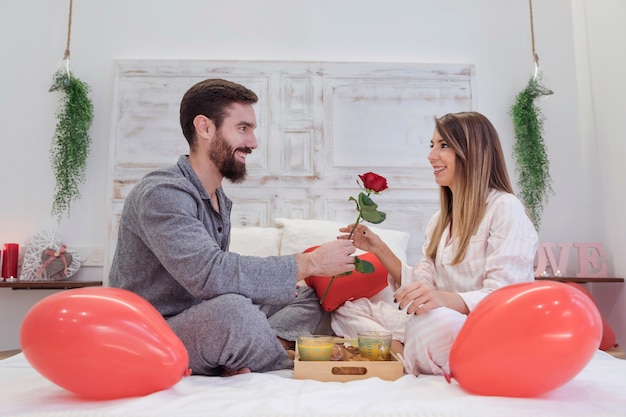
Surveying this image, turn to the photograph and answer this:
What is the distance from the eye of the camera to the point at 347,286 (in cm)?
213

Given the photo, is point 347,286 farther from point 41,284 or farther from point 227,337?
point 41,284

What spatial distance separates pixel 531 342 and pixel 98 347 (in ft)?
3.15

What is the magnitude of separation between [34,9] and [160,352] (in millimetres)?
2943

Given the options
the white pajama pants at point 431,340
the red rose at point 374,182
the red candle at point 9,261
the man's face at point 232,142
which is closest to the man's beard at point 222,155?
the man's face at point 232,142

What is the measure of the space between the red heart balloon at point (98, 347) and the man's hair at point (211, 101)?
0.86 m

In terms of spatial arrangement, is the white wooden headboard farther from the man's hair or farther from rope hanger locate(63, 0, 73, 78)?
the man's hair

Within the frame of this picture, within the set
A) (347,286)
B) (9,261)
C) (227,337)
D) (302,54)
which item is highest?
(302,54)

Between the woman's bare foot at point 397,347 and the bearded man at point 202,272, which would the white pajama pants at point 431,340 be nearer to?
the woman's bare foot at point 397,347

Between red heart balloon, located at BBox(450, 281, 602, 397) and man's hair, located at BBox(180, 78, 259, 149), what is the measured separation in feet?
3.84

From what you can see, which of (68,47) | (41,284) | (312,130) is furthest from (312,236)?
(68,47)

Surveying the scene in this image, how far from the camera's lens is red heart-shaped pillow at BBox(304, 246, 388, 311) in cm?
212

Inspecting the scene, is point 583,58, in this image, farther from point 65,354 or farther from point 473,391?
point 65,354

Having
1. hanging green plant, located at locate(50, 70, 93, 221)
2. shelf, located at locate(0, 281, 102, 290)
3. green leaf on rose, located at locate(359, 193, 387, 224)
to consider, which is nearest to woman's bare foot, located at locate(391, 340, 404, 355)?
green leaf on rose, located at locate(359, 193, 387, 224)

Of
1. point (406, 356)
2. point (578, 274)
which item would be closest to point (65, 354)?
point (406, 356)
